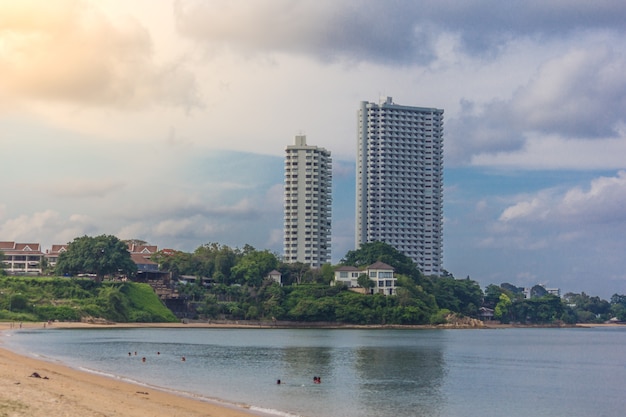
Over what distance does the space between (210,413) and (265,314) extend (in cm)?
11906

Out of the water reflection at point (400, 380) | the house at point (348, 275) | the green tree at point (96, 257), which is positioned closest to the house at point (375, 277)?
the house at point (348, 275)

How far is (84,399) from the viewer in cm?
3266

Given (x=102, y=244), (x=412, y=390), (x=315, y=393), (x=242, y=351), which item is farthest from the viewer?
(x=102, y=244)

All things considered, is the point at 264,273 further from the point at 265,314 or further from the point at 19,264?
the point at 19,264

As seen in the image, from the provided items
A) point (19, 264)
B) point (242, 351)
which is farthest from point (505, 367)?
point (19, 264)

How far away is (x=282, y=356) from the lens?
248 feet

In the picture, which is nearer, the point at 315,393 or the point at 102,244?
the point at 315,393

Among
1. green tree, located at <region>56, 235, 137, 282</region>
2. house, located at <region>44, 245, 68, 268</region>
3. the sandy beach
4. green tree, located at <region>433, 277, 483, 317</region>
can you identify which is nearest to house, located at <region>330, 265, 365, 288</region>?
green tree, located at <region>433, 277, 483, 317</region>

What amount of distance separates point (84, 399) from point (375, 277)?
137 meters

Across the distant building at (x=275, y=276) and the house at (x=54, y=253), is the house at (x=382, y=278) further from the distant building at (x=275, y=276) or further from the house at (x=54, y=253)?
the house at (x=54, y=253)

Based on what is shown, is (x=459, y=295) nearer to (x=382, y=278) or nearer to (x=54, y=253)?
(x=382, y=278)

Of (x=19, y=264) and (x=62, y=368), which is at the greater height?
(x=19, y=264)

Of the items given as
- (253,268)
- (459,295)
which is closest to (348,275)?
(253,268)

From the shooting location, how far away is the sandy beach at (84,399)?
27.7m
